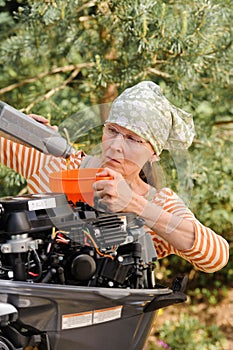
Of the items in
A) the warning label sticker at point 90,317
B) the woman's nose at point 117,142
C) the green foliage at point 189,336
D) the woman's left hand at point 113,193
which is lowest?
the green foliage at point 189,336

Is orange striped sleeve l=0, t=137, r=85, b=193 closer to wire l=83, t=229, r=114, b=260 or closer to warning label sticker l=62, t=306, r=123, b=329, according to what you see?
wire l=83, t=229, r=114, b=260

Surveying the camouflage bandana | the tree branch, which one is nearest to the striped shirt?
the camouflage bandana

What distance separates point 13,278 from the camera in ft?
4.77

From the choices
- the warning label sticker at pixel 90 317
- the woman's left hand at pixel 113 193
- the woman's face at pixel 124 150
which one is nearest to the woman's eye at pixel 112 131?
the woman's face at pixel 124 150

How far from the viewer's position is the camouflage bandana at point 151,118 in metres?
1.62

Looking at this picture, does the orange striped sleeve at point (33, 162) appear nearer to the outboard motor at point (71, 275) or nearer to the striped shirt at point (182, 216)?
the striped shirt at point (182, 216)

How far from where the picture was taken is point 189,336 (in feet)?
12.0

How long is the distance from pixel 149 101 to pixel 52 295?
49cm

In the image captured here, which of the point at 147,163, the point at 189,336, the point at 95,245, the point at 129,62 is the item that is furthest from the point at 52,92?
the point at 95,245

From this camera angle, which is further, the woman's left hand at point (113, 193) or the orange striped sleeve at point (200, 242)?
the orange striped sleeve at point (200, 242)

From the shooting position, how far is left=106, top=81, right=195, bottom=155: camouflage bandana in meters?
1.62

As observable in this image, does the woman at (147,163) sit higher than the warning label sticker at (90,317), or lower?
higher

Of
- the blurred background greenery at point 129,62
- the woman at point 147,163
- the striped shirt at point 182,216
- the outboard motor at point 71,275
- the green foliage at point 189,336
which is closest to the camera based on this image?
the outboard motor at point 71,275

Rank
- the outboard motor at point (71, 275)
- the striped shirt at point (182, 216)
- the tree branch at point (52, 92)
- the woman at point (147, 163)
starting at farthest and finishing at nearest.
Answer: the tree branch at point (52, 92) → the striped shirt at point (182, 216) → the woman at point (147, 163) → the outboard motor at point (71, 275)
